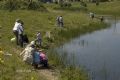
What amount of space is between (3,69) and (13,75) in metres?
1.06

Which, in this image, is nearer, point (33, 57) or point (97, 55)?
point (33, 57)

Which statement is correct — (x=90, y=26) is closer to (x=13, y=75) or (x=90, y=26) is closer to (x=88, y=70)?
(x=88, y=70)

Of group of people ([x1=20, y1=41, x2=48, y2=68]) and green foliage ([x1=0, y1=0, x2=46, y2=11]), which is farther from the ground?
group of people ([x1=20, y1=41, x2=48, y2=68])

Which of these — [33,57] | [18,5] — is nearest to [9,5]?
[18,5]

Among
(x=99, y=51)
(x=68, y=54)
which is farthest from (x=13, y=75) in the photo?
(x=99, y=51)

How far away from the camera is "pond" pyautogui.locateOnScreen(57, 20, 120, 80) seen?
87.9 feet

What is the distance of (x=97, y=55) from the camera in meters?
34.1

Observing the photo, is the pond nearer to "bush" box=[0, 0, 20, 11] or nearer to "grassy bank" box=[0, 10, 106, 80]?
"grassy bank" box=[0, 10, 106, 80]


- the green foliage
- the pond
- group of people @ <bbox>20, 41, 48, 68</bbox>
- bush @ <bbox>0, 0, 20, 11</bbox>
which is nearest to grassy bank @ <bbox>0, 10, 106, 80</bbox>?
group of people @ <bbox>20, 41, 48, 68</bbox>

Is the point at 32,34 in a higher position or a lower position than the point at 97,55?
higher

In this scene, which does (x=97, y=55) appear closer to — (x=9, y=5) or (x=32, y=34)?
(x=32, y=34)

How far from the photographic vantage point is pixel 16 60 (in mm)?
26109

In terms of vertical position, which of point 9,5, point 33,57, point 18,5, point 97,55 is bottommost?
point 18,5

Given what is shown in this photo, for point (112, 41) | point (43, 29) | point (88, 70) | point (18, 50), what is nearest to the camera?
point (88, 70)
